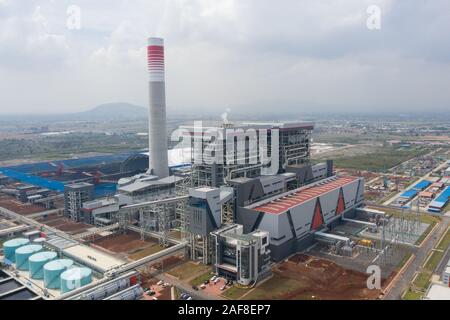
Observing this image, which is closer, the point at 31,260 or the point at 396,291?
the point at 396,291

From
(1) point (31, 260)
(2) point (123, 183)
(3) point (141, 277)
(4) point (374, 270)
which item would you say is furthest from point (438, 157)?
(1) point (31, 260)

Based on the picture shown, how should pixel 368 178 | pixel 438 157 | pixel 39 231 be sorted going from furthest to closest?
pixel 438 157, pixel 368 178, pixel 39 231

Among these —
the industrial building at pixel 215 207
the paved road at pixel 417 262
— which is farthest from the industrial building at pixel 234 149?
the paved road at pixel 417 262

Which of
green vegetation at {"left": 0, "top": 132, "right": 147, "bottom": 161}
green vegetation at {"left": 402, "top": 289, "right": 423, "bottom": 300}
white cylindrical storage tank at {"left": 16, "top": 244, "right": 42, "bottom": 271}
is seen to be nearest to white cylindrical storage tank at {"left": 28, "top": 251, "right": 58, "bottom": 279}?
white cylindrical storage tank at {"left": 16, "top": 244, "right": 42, "bottom": 271}

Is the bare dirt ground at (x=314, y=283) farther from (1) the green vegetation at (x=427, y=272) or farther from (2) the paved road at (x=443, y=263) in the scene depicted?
(2) the paved road at (x=443, y=263)

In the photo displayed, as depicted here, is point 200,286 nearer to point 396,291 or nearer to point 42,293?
point 42,293

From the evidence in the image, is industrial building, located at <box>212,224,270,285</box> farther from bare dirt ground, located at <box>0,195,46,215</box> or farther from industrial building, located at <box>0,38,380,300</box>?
bare dirt ground, located at <box>0,195,46,215</box>
